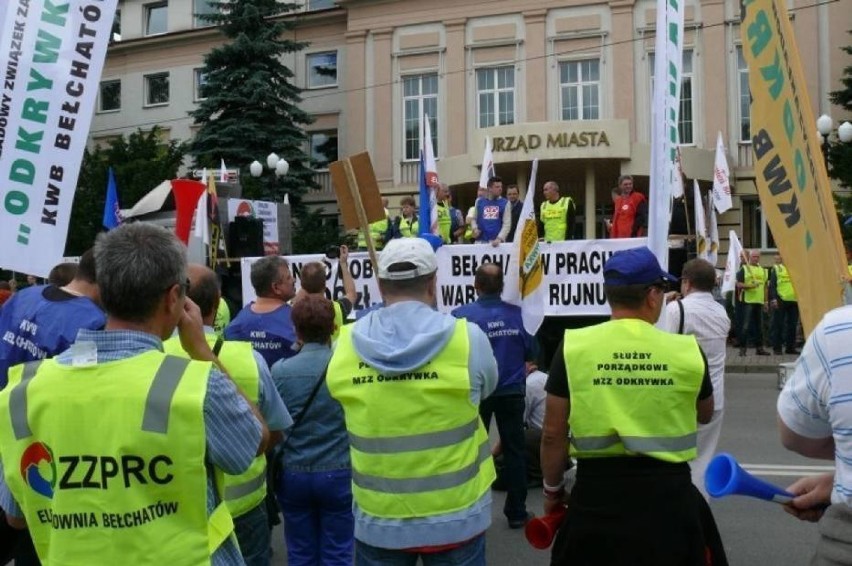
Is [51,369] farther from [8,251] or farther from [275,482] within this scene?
[8,251]

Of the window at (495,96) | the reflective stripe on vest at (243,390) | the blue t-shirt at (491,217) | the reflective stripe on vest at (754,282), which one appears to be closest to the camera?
the reflective stripe on vest at (243,390)

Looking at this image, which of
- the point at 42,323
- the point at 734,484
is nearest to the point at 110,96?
the point at 42,323

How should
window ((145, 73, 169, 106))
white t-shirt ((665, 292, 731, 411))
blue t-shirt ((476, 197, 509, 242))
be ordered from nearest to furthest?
1. white t-shirt ((665, 292, 731, 411))
2. blue t-shirt ((476, 197, 509, 242))
3. window ((145, 73, 169, 106))

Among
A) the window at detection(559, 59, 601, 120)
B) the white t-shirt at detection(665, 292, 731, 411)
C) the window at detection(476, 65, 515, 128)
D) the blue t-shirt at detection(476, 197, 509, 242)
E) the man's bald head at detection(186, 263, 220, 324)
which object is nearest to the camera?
the man's bald head at detection(186, 263, 220, 324)

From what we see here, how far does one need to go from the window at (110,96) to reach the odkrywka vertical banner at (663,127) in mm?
39497

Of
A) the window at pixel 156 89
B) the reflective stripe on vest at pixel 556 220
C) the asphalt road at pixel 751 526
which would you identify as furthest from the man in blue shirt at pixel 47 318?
the window at pixel 156 89

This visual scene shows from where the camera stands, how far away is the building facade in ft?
94.7

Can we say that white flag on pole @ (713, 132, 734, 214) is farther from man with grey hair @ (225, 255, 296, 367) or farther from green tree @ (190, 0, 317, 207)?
green tree @ (190, 0, 317, 207)

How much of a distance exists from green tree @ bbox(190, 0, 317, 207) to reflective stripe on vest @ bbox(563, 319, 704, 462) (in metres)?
30.2

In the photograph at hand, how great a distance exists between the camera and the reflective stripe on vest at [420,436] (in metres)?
3.55

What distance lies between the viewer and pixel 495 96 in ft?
108

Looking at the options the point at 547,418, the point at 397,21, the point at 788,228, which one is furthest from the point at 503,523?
the point at 397,21

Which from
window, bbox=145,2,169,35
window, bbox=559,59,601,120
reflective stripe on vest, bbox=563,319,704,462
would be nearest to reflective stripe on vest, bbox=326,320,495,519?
reflective stripe on vest, bbox=563,319,704,462

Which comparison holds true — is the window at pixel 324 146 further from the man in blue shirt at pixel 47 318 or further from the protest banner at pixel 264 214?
the man in blue shirt at pixel 47 318
